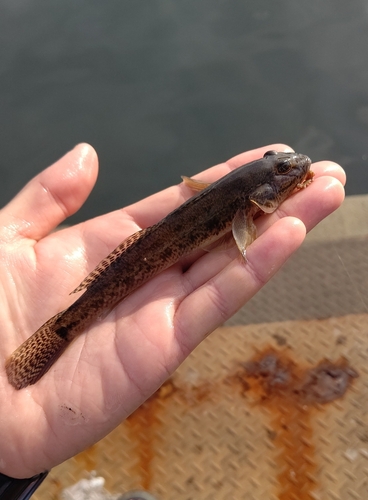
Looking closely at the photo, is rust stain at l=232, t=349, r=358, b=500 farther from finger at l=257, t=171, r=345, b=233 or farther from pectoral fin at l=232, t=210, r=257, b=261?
finger at l=257, t=171, r=345, b=233

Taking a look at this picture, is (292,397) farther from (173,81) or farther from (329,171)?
(173,81)

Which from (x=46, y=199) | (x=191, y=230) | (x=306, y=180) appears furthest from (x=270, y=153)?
(x=46, y=199)

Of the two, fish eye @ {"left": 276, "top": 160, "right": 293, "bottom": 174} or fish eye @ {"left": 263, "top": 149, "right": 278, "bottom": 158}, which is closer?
fish eye @ {"left": 276, "top": 160, "right": 293, "bottom": 174}

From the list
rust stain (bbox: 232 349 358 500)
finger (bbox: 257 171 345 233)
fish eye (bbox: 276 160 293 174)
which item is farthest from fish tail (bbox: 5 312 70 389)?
fish eye (bbox: 276 160 293 174)

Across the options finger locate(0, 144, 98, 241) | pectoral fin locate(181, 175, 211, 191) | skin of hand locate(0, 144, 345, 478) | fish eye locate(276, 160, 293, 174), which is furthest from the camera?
finger locate(0, 144, 98, 241)

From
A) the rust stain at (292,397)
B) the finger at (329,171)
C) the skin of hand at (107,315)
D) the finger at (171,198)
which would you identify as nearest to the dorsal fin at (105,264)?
the skin of hand at (107,315)

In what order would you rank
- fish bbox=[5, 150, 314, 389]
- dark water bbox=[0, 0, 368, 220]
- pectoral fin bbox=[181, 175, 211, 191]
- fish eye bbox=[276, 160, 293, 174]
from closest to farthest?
fish bbox=[5, 150, 314, 389] < fish eye bbox=[276, 160, 293, 174] < pectoral fin bbox=[181, 175, 211, 191] < dark water bbox=[0, 0, 368, 220]

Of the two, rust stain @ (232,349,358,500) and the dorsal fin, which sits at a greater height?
the dorsal fin

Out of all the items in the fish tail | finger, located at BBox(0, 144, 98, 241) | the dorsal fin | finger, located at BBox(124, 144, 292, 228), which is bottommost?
the fish tail
